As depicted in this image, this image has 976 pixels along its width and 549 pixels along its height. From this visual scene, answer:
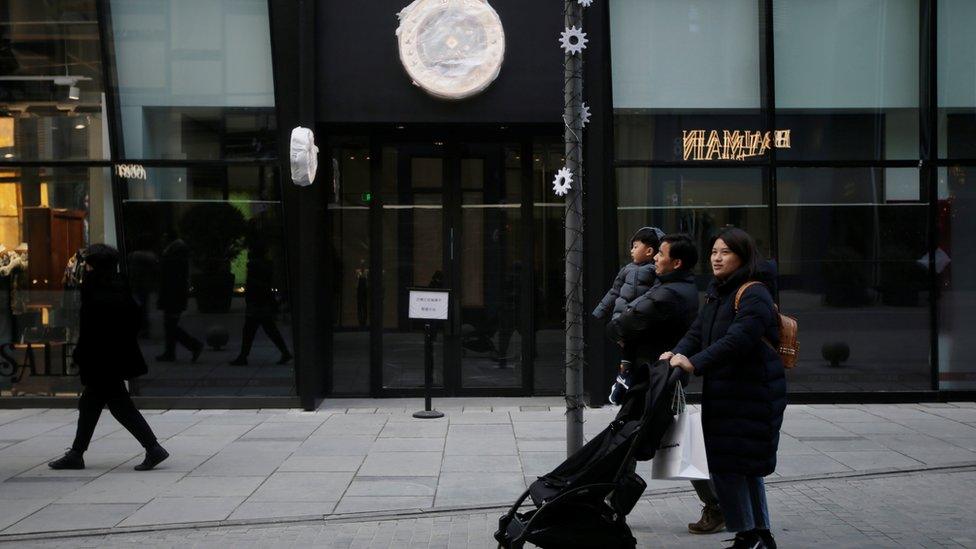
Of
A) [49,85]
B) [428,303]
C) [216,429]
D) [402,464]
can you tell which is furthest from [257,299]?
[402,464]

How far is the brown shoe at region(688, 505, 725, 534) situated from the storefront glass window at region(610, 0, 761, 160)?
5.89m

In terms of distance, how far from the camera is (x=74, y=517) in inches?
271

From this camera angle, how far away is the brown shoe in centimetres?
649

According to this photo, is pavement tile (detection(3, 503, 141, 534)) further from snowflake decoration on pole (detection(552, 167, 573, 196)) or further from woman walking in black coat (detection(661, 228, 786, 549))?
woman walking in black coat (detection(661, 228, 786, 549))

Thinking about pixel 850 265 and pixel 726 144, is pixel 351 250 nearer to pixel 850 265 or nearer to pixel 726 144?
pixel 726 144

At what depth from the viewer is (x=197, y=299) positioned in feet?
38.0

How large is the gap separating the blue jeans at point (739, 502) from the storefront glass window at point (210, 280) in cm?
699

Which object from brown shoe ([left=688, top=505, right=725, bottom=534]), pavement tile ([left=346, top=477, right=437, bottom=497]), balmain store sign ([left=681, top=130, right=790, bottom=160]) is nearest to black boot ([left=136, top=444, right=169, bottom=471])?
pavement tile ([left=346, top=477, right=437, bottom=497])

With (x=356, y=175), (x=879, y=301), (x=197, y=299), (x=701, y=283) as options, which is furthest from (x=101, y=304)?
(x=879, y=301)

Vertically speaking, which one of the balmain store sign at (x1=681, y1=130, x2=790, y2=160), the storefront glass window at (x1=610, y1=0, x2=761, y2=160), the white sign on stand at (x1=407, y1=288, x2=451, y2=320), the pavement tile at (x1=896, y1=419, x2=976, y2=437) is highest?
the storefront glass window at (x1=610, y1=0, x2=761, y2=160)

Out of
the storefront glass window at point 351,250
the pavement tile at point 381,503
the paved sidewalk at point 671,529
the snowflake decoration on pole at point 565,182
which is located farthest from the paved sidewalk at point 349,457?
the snowflake decoration on pole at point 565,182

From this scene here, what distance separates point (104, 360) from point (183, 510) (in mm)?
1968

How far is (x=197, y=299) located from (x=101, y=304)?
10.4 feet

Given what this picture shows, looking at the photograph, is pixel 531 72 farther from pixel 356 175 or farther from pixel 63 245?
pixel 63 245
